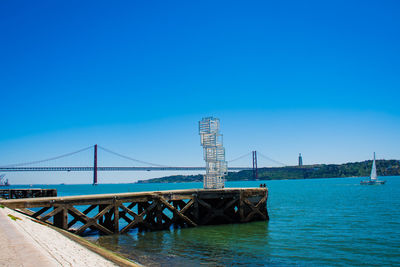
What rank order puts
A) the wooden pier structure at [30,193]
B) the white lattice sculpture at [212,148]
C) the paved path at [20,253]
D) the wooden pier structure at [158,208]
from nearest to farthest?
the paved path at [20,253], the wooden pier structure at [158,208], the white lattice sculpture at [212,148], the wooden pier structure at [30,193]

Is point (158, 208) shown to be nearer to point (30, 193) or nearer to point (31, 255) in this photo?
point (31, 255)

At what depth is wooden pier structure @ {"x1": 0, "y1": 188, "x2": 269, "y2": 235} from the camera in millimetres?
19969

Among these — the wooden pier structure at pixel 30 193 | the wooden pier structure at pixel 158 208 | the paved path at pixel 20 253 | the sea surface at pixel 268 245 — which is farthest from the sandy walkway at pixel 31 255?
the wooden pier structure at pixel 30 193

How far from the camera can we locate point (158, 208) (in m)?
22.8

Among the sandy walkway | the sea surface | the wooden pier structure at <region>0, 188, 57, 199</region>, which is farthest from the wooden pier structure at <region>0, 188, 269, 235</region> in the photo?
the wooden pier structure at <region>0, 188, 57, 199</region>

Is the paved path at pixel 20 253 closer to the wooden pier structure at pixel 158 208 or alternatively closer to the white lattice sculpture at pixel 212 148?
the wooden pier structure at pixel 158 208

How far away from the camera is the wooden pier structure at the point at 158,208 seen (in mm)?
19969

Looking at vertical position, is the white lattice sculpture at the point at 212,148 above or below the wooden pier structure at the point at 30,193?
above

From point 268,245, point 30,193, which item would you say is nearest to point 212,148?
point 268,245

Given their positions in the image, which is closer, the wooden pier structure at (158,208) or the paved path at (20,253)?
the paved path at (20,253)

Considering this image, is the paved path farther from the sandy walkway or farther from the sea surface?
the sea surface

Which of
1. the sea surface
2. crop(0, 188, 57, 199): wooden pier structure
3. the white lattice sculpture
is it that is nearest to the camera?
the sea surface

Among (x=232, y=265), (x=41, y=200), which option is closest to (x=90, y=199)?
(x=41, y=200)

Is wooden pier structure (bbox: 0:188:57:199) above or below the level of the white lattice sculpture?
below
